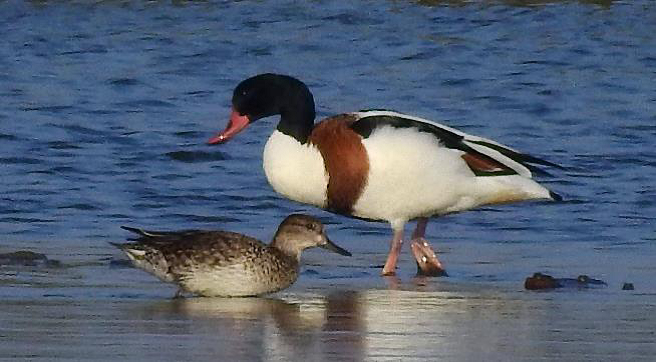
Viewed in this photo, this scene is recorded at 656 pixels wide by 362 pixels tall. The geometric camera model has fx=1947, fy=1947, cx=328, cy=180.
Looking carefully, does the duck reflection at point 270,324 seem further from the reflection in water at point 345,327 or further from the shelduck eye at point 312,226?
the shelduck eye at point 312,226

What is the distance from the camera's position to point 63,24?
20719 mm

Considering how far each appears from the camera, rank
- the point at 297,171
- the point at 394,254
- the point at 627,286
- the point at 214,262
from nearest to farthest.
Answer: the point at 214,262, the point at 627,286, the point at 394,254, the point at 297,171

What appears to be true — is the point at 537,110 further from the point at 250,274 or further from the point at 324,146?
the point at 250,274

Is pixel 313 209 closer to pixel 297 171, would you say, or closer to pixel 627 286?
pixel 297 171

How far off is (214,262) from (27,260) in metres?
1.18

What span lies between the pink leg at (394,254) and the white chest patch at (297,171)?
38 cm

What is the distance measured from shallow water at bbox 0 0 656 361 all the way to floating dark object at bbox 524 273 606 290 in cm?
7

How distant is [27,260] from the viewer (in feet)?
28.3

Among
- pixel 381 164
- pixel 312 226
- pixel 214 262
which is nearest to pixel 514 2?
pixel 381 164

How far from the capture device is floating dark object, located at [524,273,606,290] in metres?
8.09

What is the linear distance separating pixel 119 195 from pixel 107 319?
4614 mm

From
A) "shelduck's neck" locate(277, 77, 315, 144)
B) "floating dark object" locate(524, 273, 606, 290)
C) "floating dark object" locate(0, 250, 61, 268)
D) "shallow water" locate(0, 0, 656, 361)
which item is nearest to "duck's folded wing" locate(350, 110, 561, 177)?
"shelduck's neck" locate(277, 77, 315, 144)

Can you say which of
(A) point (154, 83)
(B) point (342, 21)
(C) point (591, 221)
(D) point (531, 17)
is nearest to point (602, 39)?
(D) point (531, 17)

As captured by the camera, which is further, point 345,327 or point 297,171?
point 297,171
